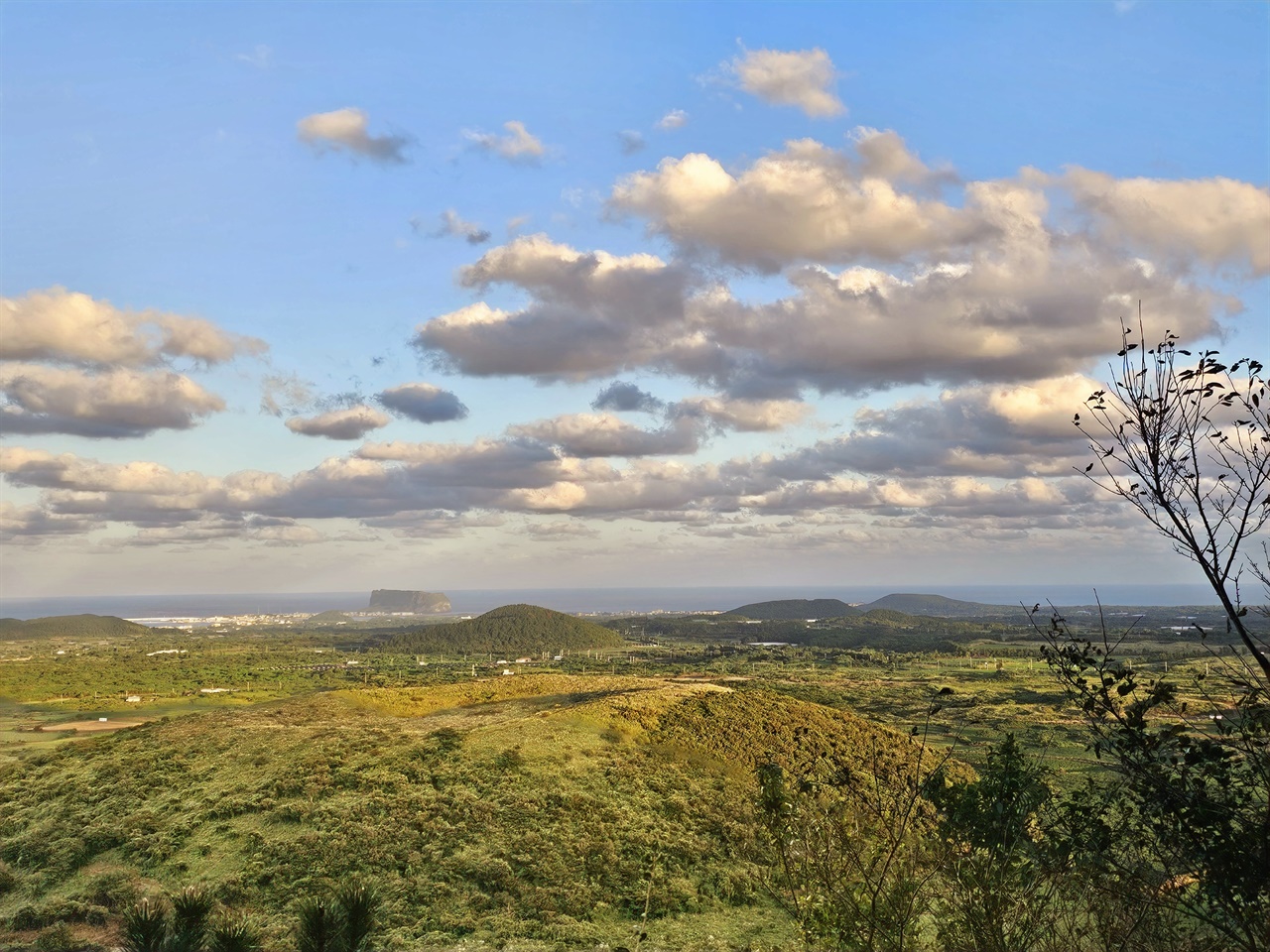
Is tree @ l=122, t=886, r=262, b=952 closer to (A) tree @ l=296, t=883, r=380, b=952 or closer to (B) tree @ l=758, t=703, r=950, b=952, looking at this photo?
(A) tree @ l=296, t=883, r=380, b=952

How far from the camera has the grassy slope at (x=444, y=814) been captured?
29.1 meters

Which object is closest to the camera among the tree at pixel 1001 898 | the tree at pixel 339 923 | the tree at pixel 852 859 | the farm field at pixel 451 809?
the tree at pixel 1001 898

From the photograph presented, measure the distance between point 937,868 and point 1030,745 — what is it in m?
61.1

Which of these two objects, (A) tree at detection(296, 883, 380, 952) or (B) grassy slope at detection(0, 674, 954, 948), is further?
(B) grassy slope at detection(0, 674, 954, 948)

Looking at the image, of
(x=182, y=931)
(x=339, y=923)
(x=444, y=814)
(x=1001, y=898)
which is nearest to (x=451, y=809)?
(x=444, y=814)

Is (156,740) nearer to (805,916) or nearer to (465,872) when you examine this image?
(465,872)

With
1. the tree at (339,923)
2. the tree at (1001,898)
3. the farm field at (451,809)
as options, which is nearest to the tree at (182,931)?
the tree at (339,923)

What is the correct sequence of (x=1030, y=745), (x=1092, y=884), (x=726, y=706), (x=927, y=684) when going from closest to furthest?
(x=1092, y=884) < (x=726, y=706) < (x=1030, y=745) < (x=927, y=684)

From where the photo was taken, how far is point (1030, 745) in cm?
6216

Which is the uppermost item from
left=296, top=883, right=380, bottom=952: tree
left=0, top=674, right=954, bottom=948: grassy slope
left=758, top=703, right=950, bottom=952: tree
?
left=758, top=703, right=950, bottom=952: tree

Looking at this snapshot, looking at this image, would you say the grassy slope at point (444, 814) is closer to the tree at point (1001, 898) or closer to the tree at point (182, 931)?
the tree at point (1001, 898)

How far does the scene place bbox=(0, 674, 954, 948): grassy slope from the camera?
29.1 m

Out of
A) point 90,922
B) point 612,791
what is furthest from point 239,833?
point 612,791

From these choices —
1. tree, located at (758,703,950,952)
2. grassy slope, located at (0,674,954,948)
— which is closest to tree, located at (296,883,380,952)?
tree, located at (758,703,950,952)
